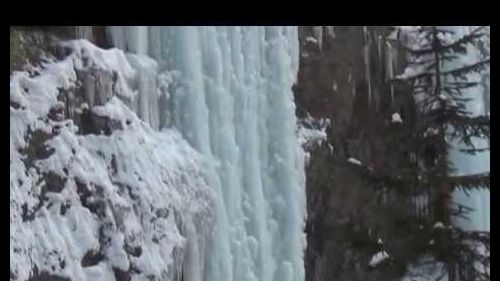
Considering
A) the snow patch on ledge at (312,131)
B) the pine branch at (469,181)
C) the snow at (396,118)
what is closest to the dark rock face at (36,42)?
the pine branch at (469,181)

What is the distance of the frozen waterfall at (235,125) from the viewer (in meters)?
5.48

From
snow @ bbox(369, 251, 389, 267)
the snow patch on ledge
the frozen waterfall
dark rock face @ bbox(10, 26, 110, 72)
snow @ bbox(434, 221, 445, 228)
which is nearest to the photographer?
dark rock face @ bbox(10, 26, 110, 72)

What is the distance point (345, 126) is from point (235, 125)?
287cm

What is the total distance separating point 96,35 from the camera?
5320 mm

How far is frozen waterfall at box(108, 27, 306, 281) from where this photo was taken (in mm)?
5484

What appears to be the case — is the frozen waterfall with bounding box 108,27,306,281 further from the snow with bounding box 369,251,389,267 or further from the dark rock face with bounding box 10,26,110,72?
the snow with bounding box 369,251,389,267

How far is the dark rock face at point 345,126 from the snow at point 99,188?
7.37 feet

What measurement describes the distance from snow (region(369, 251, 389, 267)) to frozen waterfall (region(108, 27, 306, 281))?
82 centimetres

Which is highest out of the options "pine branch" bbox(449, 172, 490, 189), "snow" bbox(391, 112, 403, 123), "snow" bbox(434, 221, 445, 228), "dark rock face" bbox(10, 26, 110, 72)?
"dark rock face" bbox(10, 26, 110, 72)

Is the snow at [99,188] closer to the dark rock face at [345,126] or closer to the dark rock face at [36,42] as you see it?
the dark rock face at [36,42]

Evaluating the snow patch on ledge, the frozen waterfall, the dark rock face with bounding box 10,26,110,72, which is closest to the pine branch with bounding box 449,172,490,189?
the frozen waterfall

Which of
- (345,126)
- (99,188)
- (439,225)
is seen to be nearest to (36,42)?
(99,188)

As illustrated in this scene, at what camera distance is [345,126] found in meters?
8.53
